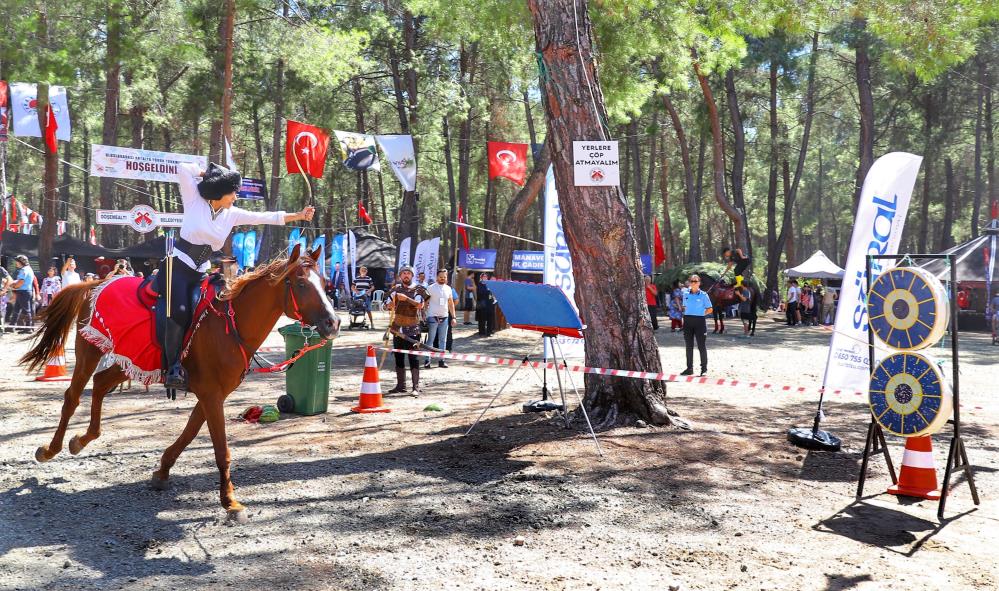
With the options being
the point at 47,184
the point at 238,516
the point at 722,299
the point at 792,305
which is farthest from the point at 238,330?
the point at 792,305

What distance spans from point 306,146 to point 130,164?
4859mm

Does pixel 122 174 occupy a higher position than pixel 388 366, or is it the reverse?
pixel 122 174

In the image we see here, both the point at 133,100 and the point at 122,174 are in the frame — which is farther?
the point at 133,100

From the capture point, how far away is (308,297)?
223 inches

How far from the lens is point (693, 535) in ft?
18.1

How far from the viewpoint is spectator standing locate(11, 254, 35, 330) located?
70.3 ft

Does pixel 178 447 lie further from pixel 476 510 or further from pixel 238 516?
pixel 476 510

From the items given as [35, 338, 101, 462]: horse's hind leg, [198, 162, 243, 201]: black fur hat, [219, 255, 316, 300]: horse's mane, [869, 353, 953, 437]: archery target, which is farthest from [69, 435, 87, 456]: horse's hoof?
[869, 353, 953, 437]: archery target

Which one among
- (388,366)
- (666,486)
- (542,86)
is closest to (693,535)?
(666,486)

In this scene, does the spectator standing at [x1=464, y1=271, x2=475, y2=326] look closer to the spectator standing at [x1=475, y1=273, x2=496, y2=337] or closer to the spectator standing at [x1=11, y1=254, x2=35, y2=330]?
the spectator standing at [x1=475, y1=273, x2=496, y2=337]

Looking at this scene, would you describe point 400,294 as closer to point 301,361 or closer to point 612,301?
point 301,361

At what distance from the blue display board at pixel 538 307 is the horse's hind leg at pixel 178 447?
3042 mm

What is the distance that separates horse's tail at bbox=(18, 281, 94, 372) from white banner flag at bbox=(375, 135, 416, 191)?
1678 centimetres

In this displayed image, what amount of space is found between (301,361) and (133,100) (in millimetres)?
20821
